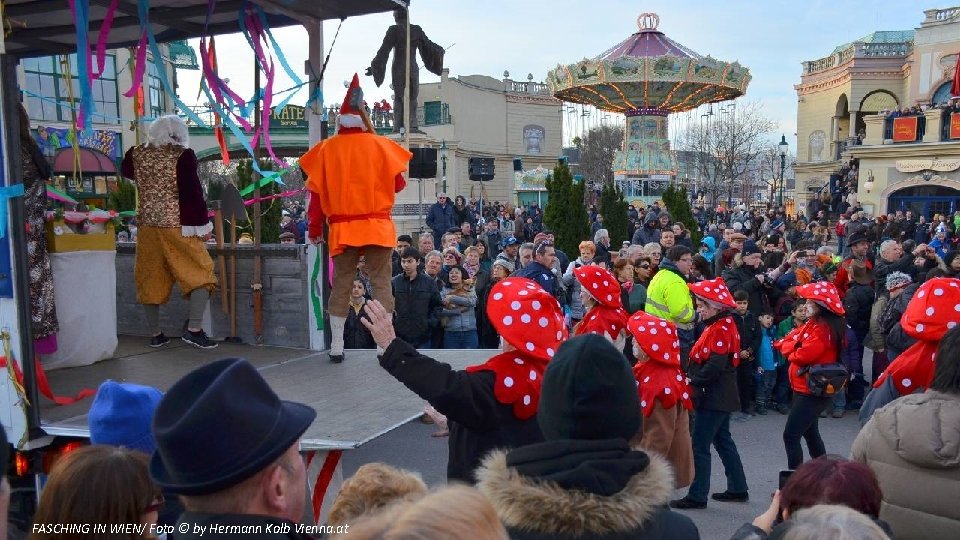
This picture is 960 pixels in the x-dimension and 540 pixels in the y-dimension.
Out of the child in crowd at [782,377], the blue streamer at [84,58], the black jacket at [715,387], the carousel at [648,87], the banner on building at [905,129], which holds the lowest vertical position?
the child in crowd at [782,377]

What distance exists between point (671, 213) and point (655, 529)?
15.9m

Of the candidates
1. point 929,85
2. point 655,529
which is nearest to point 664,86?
point 929,85

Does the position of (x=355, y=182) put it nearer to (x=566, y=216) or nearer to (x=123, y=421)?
(x=123, y=421)

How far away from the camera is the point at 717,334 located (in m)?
5.25

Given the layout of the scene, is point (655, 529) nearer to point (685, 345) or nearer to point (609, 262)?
point (685, 345)

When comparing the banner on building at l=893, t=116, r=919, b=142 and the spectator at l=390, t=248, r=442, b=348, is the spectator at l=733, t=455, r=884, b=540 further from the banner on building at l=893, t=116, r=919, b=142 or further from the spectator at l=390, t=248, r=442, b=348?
the banner on building at l=893, t=116, r=919, b=142

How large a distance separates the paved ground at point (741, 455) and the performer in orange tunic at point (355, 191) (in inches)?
60.5

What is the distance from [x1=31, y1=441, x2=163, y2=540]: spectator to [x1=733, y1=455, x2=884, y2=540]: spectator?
71.5 inches

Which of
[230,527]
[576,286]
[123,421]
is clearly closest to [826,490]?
[230,527]

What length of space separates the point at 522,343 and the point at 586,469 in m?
1.21

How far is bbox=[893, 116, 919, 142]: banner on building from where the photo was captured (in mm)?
27703

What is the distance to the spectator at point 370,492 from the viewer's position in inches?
87.7

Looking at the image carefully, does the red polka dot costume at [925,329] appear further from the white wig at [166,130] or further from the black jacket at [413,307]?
the white wig at [166,130]

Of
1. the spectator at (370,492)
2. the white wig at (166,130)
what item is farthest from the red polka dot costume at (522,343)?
the white wig at (166,130)
